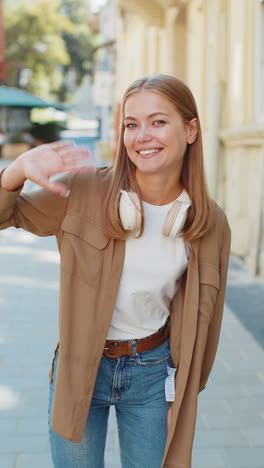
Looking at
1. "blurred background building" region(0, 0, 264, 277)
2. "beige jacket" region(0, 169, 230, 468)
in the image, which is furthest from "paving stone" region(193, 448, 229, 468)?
"blurred background building" region(0, 0, 264, 277)

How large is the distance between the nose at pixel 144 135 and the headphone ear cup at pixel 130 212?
0.55 feet

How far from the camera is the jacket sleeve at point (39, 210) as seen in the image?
2.16 metres

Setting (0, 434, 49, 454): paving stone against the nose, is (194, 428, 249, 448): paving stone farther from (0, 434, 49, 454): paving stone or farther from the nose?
the nose

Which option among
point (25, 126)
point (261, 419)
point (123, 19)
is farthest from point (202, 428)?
point (25, 126)

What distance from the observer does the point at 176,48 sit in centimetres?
1448

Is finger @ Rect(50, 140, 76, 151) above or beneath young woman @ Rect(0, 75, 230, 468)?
above

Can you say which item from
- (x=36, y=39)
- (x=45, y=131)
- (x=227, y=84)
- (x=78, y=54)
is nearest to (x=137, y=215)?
(x=227, y=84)

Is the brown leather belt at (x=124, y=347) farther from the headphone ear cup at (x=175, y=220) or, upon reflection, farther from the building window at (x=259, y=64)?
the building window at (x=259, y=64)

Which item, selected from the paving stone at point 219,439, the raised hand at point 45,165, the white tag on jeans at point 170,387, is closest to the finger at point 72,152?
the raised hand at point 45,165

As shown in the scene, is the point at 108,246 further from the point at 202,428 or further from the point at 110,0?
the point at 110,0

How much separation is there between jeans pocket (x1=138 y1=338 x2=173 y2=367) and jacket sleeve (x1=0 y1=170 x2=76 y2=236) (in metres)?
0.50

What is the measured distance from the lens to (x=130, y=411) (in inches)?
90.7

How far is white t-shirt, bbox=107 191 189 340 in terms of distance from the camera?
2.21 metres

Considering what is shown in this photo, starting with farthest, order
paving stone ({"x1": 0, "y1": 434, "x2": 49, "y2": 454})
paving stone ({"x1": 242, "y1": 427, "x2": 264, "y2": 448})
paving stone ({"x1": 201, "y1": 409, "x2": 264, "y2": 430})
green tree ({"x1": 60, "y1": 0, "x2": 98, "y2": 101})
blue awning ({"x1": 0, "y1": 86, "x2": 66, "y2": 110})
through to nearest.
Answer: green tree ({"x1": 60, "y1": 0, "x2": 98, "y2": 101}), blue awning ({"x1": 0, "y1": 86, "x2": 66, "y2": 110}), paving stone ({"x1": 201, "y1": 409, "x2": 264, "y2": 430}), paving stone ({"x1": 242, "y1": 427, "x2": 264, "y2": 448}), paving stone ({"x1": 0, "y1": 434, "x2": 49, "y2": 454})
